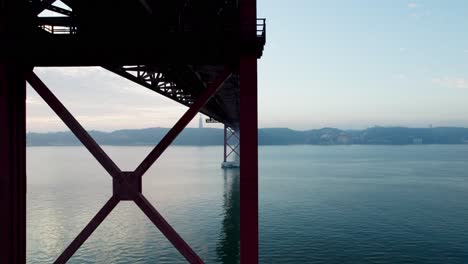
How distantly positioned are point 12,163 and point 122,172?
2.64 meters

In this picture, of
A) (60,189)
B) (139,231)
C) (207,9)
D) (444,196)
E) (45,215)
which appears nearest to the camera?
(207,9)

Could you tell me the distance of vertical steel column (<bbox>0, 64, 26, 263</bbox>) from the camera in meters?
7.93

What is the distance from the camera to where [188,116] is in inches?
318

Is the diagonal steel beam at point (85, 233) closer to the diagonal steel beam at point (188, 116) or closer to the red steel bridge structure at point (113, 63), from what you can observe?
the red steel bridge structure at point (113, 63)

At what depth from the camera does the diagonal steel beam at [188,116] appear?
7.96m

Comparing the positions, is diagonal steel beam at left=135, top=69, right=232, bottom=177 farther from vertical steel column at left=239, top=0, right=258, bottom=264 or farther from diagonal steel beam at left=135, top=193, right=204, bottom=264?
diagonal steel beam at left=135, top=193, right=204, bottom=264

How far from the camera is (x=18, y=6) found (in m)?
8.34

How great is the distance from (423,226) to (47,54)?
4053 cm

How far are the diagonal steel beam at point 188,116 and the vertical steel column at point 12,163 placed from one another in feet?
9.64

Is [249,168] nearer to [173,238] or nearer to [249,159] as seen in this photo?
[249,159]

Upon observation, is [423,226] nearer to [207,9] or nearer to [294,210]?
[294,210]

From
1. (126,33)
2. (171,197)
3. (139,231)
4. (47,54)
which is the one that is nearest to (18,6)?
(47,54)

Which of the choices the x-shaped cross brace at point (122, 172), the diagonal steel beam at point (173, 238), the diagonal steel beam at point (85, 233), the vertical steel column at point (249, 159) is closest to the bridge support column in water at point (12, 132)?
the x-shaped cross brace at point (122, 172)

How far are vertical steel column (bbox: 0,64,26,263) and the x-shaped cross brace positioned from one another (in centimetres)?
46
